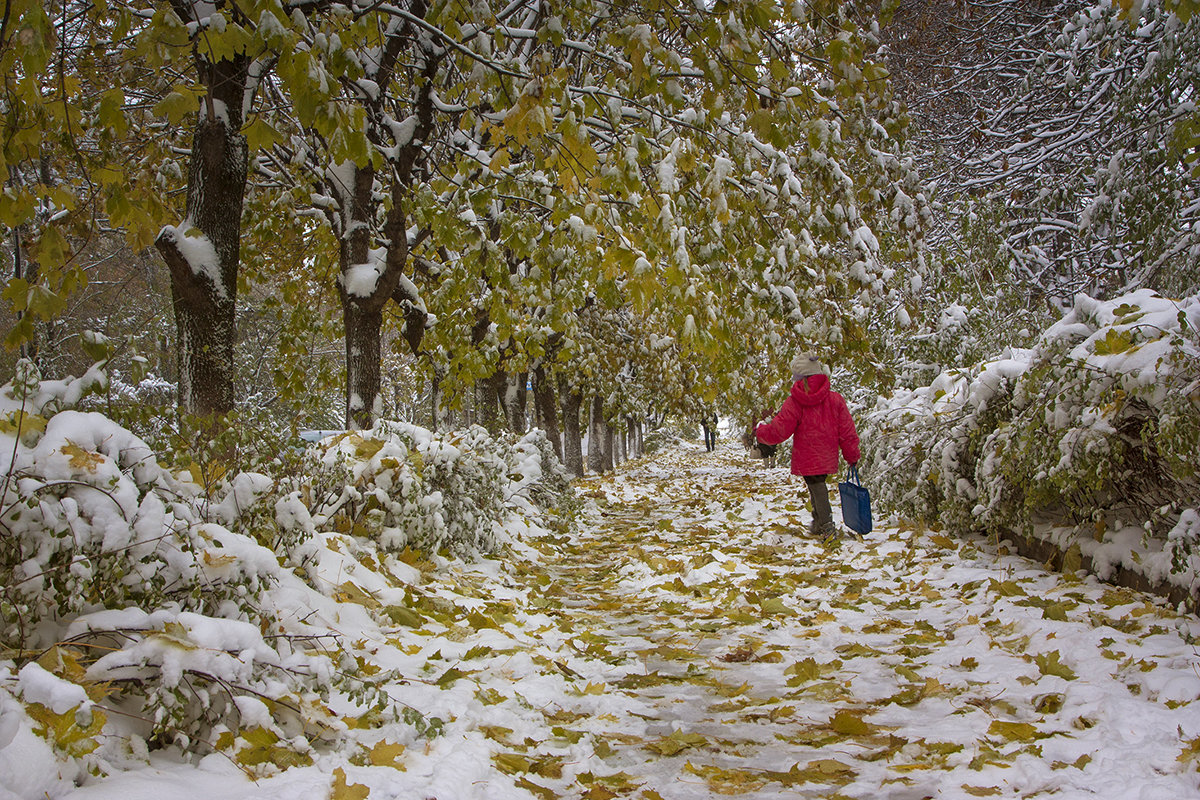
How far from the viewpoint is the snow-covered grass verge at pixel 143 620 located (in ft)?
6.25

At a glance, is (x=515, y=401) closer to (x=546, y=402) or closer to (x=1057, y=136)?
(x=546, y=402)

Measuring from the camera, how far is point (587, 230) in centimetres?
547

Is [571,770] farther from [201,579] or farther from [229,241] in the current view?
[229,241]

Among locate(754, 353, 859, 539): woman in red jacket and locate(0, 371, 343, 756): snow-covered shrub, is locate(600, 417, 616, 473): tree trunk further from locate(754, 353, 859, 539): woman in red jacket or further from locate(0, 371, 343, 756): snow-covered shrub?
locate(0, 371, 343, 756): snow-covered shrub

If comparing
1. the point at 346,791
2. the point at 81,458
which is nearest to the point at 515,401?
the point at 81,458

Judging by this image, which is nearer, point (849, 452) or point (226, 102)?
point (226, 102)

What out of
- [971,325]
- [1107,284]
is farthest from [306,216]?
[1107,284]

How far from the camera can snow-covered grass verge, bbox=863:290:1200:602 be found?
3117mm

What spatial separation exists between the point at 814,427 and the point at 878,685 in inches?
159

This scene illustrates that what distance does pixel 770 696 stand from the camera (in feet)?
10.6

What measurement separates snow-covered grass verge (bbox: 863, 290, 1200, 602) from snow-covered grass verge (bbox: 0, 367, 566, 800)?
301cm

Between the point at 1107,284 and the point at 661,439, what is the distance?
41.6m

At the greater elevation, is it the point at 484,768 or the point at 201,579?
the point at 201,579

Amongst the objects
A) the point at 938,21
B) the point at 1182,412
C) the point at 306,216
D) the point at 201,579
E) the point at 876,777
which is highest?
the point at 938,21
